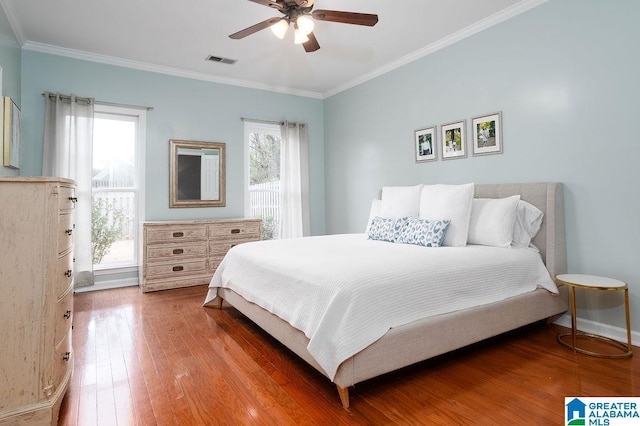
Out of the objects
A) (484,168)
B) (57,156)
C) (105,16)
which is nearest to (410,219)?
(484,168)

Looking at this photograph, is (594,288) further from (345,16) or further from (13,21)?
(13,21)

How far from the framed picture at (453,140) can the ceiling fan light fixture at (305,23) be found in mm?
1889

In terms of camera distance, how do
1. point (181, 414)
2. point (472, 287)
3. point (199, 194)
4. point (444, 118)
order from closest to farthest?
point (181, 414) → point (472, 287) → point (444, 118) → point (199, 194)

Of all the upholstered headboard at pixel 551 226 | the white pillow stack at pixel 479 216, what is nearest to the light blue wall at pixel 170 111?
the white pillow stack at pixel 479 216

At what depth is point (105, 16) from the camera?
10.4 feet

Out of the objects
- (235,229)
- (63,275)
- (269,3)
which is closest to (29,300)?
(63,275)

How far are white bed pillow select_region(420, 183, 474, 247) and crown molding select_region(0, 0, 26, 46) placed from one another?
4.04 m

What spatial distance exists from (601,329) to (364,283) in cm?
210

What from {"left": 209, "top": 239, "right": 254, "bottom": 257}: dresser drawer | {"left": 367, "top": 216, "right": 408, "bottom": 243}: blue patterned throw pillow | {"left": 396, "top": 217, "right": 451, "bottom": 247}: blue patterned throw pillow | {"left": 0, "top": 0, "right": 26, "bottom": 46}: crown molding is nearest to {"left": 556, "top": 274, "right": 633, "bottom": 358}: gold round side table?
{"left": 396, "top": 217, "right": 451, "bottom": 247}: blue patterned throw pillow

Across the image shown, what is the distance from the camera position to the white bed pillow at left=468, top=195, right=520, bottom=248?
2.83 meters

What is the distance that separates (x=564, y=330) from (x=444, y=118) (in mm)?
2281

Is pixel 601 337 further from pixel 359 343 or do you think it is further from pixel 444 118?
pixel 444 118

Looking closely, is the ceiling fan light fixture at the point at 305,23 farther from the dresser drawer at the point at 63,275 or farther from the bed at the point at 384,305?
the dresser drawer at the point at 63,275

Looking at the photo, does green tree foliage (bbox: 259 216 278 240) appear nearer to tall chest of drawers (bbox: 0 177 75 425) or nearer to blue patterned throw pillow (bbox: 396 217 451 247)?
blue patterned throw pillow (bbox: 396 217 451 247)
